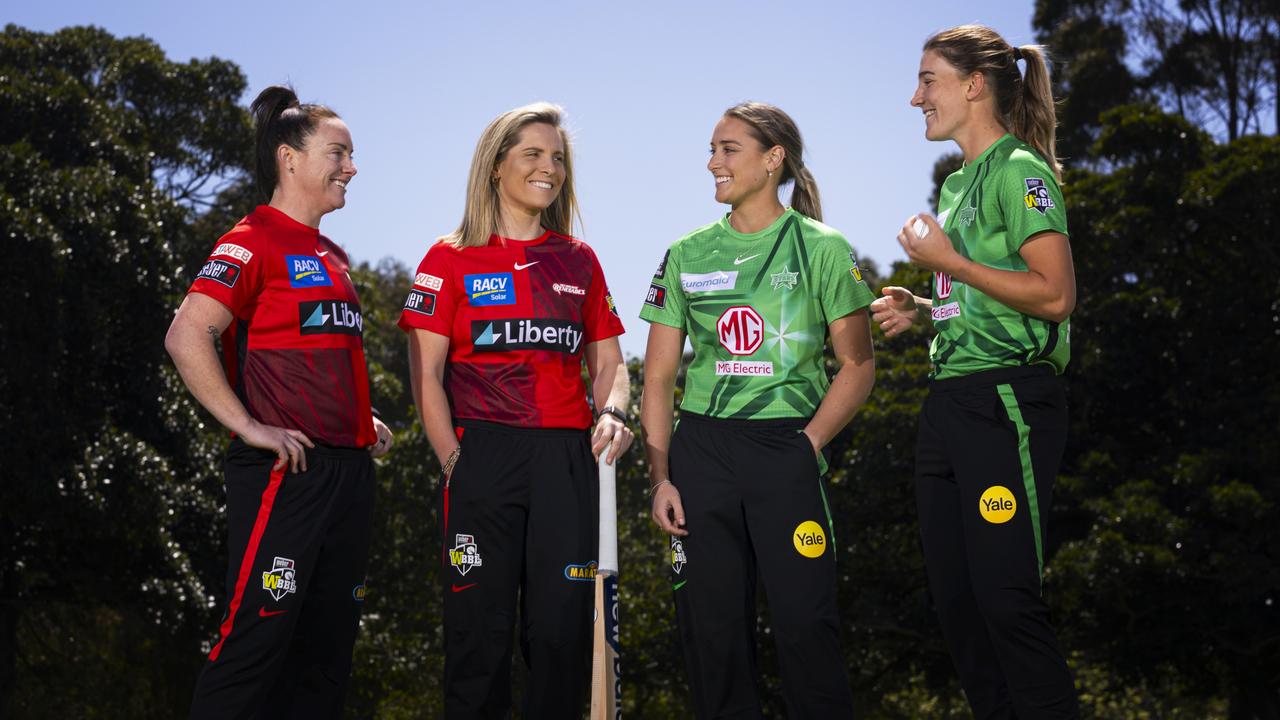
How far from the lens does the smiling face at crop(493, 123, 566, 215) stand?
16.3ft

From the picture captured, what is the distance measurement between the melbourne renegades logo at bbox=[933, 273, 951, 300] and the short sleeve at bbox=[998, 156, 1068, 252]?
0.26 meters

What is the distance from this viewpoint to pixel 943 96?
4.48 meters

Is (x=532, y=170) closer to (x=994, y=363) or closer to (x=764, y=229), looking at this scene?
(x=764, y=229)

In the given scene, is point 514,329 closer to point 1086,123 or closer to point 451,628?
point 451,628

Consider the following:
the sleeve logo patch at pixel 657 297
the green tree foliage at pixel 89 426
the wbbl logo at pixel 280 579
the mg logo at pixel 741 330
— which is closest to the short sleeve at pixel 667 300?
the sleeve logo patch at pixel 657 297

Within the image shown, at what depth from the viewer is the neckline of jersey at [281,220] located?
15.9 feet

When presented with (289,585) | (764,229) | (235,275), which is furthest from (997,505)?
(235,275)

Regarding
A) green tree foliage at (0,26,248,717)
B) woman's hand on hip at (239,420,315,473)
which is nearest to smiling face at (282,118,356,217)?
Answer: woman's hand on hip at (239,420,315,473)

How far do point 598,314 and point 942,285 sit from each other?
54.2 inches

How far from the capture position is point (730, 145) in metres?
4.84

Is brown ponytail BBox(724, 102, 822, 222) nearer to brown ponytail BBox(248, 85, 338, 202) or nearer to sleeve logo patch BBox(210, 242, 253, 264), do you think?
brown ponytail BBox(248, 85, 338, 202)

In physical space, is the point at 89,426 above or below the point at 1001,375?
above

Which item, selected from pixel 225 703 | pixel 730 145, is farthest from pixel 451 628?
pixel 730 145

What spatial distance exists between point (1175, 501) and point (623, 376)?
1652 cm
